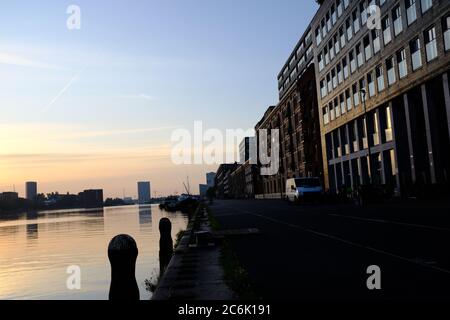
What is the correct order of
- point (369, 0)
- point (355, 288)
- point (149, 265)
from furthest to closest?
point (369, 0)
point (149, 265)
point (355, 288)

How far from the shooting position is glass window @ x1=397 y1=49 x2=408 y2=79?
3953 centimetres

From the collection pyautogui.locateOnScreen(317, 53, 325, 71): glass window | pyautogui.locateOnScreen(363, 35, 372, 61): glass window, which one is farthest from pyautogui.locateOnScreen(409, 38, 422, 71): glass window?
pyautogui.locateOnScreen(317, 53, 325, 71): glass window

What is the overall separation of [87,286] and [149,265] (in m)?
3.40

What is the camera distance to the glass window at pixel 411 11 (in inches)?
1480

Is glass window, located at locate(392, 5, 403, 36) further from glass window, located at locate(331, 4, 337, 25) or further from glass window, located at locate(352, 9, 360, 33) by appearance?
glass window, located at locate(331, 4, 337, 25)

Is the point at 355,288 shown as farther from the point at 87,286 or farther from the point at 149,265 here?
the point at 149,265

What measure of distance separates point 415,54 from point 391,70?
4650 mm

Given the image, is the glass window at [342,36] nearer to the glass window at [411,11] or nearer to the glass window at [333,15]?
the glass window at [333,15]

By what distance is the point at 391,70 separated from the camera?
42375 mm

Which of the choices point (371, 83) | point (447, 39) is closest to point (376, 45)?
point (371, 83)

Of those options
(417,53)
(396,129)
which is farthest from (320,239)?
(396,129)

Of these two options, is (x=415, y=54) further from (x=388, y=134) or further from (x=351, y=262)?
(x=351, y=262)

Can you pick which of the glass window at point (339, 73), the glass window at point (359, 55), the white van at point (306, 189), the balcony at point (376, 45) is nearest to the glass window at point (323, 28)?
the glass window at point (339, 73)

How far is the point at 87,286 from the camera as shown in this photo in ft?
46.5
